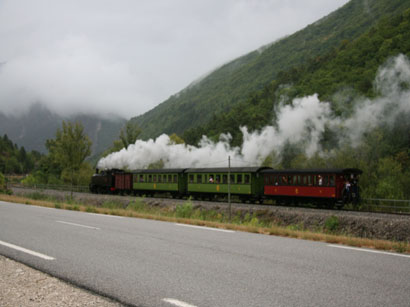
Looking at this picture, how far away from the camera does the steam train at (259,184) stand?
2181 cm

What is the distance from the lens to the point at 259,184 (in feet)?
83.2

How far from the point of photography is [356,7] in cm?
16125

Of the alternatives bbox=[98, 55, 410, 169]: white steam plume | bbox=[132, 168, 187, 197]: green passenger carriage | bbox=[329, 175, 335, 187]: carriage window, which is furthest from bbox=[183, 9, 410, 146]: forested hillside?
bbox=[329, 175, 335, 187]: carriage window

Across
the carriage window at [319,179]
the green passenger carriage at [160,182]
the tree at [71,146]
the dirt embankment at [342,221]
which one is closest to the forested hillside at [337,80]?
→ the tree at [71,146]

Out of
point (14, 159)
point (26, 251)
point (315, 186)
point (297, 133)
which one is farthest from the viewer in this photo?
point (14, 159)

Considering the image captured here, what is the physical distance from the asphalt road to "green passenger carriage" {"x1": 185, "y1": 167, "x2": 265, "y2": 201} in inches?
621

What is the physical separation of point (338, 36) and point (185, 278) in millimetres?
148519

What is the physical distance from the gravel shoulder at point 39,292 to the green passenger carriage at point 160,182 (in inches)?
1001

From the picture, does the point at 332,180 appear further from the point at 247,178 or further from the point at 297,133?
the point at 297,133

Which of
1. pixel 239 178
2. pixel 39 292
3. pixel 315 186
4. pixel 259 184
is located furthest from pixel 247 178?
pixel 39 292

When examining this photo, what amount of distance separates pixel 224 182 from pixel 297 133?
735 inches

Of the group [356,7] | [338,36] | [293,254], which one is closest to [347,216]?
[293,254]

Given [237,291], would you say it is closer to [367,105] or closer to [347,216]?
[347,216]

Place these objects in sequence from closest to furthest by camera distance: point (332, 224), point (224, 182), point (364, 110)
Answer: point (332, 224), point (224, 182), point (364, 110)
